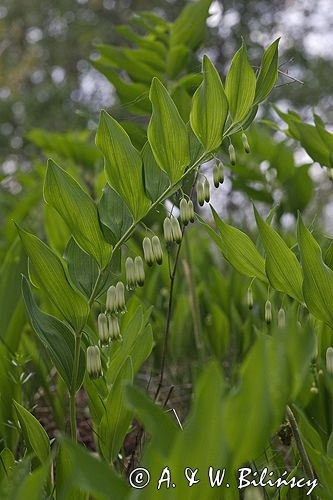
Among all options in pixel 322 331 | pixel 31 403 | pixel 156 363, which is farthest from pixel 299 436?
pixel 156 363

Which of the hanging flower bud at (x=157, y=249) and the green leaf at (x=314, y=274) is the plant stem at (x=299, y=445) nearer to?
the green leaf at (x=314, y=274)

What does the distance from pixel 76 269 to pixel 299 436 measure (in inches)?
13.0

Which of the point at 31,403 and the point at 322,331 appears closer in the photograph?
the point at 322,331

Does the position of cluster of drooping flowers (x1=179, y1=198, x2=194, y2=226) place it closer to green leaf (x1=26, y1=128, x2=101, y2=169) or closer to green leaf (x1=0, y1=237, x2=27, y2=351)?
green leaf (x1=0, y1=237, x2=27, y2=351)

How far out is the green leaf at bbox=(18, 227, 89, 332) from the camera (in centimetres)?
76

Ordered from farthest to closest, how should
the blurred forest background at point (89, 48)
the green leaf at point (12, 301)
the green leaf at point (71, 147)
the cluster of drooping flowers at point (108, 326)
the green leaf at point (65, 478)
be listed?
the blurred forest background at point (89, 48), the green leaf at point (71, 147), the green leaf at point (12, 301), the cluster of drooping flowers at point (108, 326), the green leaf at point (65, 478)

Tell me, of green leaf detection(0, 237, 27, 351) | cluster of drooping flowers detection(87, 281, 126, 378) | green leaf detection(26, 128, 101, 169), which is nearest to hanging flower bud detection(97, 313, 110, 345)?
cluster of drooping flowers detection(87, 281, 126, 378)

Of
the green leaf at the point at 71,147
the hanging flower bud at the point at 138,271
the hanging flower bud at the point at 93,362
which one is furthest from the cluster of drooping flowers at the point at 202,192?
the green leaf at the point at 71,147

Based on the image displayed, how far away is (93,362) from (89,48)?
10.5 meters

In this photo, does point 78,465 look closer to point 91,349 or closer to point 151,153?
point 91,349

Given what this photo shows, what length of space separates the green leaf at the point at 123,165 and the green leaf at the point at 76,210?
0.14ft

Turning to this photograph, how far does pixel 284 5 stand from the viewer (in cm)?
848

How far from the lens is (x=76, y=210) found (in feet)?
2.54

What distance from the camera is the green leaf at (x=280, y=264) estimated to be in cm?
78
